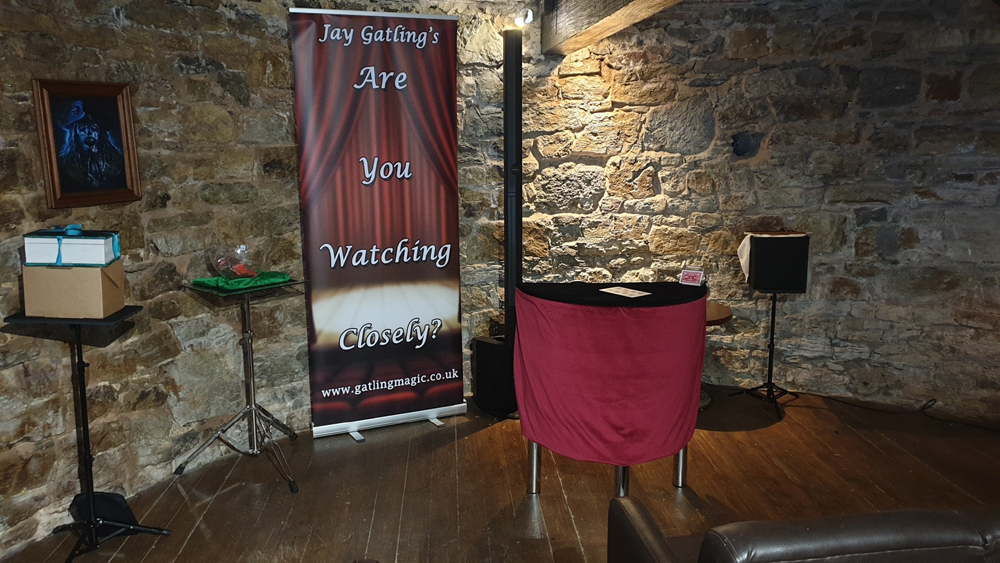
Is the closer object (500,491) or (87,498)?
(87,498)

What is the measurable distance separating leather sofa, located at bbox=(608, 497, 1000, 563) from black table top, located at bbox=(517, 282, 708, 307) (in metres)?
1.47

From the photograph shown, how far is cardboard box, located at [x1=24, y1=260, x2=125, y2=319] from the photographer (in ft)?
9.65

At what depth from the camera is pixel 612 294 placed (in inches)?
128

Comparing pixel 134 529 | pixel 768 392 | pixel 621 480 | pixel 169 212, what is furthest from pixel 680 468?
pixel 169 212

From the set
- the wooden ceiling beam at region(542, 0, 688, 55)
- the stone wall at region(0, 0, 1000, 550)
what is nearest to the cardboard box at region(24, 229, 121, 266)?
the stone wall at region(0, 0, 1000, 550)

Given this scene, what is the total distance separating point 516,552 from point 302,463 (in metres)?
1.38

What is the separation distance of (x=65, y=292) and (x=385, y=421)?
1930 millimetres

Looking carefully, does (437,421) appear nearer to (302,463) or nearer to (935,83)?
(302,463)

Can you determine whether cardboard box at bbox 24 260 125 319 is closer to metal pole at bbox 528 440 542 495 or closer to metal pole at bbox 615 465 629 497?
metal pole at bbox 528 440 542 495

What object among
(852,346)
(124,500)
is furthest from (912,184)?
(124,500)

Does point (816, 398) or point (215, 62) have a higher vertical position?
point (215, 62)

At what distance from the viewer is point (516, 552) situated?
3139 mm

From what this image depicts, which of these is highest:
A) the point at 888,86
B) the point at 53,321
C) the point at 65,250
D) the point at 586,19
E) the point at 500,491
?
the point at 586,19

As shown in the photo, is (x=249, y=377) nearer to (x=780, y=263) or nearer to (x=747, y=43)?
(x=780, y=263)
